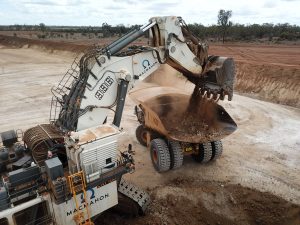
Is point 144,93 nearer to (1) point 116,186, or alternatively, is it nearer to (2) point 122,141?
(2) point 122,141

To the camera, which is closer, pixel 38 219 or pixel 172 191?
pixel 38 219

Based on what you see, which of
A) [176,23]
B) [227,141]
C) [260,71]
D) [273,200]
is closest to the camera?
[176,23]

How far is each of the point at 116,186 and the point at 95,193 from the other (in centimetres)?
→ 46

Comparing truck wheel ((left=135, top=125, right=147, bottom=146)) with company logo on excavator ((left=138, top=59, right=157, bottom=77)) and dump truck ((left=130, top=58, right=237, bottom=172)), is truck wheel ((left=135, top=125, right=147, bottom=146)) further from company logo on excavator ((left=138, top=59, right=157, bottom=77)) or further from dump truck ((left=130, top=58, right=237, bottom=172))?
company logo on excavator ((left=138, top=59, right=157, bottom=77))

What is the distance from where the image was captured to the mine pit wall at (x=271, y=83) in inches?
667

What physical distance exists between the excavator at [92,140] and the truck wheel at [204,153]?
5.75 feet

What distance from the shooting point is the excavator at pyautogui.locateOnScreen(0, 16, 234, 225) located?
5.58 meters

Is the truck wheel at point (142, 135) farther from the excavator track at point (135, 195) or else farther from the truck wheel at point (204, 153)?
the excavator track at point (135, 195)

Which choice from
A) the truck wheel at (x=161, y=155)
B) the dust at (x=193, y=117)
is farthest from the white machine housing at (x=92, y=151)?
the dust at (x=193, y=117)

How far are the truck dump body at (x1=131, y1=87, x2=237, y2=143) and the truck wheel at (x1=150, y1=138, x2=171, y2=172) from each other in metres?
0.32

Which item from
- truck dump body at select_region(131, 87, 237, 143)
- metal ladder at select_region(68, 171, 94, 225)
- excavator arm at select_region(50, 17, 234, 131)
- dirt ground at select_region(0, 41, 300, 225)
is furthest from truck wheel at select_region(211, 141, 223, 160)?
metal ladder at select_region(68, 171, 94, 225)

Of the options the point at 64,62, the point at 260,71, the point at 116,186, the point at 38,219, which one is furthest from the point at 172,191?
the point at 64,62

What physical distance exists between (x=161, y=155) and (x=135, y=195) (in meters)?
1.96

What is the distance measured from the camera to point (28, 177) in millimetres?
5730
